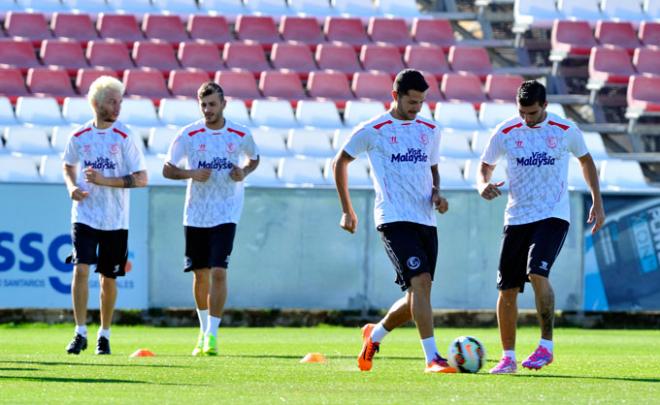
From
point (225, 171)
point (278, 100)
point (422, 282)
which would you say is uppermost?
point (278, 100)

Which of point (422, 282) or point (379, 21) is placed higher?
point (379, 21)

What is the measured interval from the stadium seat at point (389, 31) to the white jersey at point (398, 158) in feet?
52.1

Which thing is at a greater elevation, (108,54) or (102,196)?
(108,54)

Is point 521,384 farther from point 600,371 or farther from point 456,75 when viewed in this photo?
point 456,75

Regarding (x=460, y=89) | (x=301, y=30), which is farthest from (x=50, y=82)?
(x=460, y=89)

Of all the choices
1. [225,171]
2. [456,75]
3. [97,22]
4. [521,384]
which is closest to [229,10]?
[97,22]

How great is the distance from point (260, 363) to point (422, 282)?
1649 mm

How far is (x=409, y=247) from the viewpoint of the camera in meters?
9.40

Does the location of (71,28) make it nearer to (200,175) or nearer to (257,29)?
(257,29)

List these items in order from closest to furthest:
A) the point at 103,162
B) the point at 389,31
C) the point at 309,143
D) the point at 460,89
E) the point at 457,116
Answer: the point at 103,162
the point at 309,143
the point at 457,116
the point at 460,89
the point at 389,31

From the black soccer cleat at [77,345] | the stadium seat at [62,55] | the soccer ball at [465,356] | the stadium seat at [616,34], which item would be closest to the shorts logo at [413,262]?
the soccer ball at [465,356]

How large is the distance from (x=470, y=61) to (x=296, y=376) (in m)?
16.6

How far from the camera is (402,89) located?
9367mm

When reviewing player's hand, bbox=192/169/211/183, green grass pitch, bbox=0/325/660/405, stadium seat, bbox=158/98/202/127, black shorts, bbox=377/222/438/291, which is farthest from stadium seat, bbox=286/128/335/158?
black shorts, bbox=377/222/438/291
